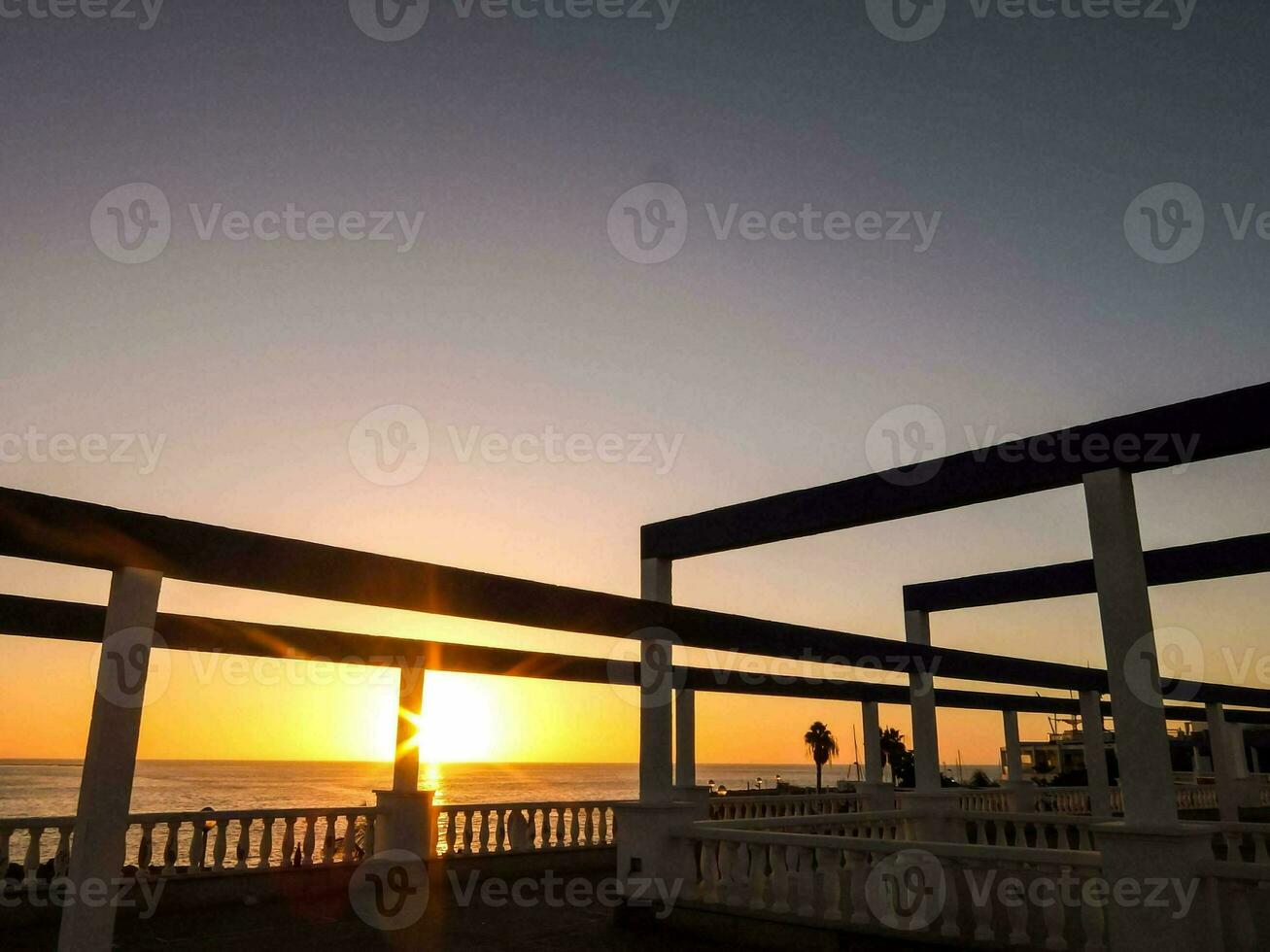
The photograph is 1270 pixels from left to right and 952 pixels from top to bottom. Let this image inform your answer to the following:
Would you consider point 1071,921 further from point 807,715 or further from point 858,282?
point 807,715

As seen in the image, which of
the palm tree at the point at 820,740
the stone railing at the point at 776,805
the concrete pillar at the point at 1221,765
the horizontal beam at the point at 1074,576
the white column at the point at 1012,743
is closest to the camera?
the horizontal beam at the point at 1074,576

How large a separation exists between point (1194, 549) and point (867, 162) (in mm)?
7351

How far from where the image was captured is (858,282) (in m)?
9.47
